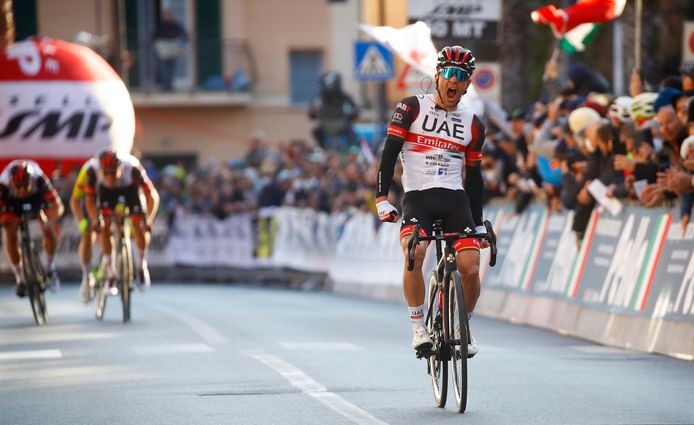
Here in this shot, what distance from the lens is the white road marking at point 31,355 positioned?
14.4 meters

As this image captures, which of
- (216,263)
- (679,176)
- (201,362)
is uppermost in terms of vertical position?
(679,176)

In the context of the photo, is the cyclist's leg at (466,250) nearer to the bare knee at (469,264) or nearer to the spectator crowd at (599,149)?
the bare knee at (469,264)

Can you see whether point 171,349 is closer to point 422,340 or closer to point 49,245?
point 422,340

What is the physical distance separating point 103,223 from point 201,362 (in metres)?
5.90

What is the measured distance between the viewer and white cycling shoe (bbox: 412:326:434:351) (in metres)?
10.4

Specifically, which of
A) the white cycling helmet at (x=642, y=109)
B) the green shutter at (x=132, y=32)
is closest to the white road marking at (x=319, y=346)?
the white cycling helmet at (x=642, y=109)

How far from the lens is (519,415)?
32.4 feet

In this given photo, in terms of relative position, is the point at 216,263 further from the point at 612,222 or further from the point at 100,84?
the point at 612,222

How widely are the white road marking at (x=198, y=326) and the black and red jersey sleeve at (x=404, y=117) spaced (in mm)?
5369

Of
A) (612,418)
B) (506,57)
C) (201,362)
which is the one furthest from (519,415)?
(506,57)

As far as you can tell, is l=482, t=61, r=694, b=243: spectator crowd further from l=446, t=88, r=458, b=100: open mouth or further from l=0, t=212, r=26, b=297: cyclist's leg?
l=0, t=212, r=26, b=297: cyclist's leg

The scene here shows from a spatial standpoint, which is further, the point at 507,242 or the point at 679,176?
the point at 507,242

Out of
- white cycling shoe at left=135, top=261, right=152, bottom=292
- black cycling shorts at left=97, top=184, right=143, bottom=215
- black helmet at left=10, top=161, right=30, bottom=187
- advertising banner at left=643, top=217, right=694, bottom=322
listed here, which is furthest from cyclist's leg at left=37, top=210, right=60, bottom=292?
advertising banner at left=643, top=217, right=694, bottom=322

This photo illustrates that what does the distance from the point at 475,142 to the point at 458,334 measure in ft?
4.68
